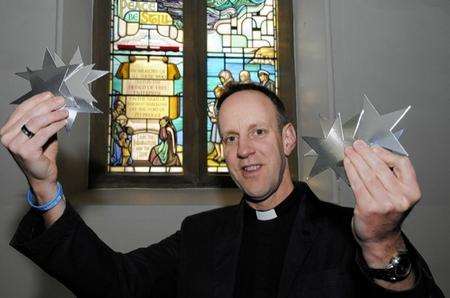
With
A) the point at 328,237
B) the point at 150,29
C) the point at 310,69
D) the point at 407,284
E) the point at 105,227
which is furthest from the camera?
the point at 150,29

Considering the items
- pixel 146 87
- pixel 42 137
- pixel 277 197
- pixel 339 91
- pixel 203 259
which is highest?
pixel 146 87

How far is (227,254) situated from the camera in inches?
63.4

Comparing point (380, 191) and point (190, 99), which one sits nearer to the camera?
point (380, 191)

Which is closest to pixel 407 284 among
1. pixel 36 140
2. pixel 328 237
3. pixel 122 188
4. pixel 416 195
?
pixel 416 195

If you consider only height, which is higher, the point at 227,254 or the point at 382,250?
the point at 382,250

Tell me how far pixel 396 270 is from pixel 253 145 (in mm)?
762

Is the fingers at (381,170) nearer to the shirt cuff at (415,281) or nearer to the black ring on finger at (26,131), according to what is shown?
the shirt cuff at (415,281)

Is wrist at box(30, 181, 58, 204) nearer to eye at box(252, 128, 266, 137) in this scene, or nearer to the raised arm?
the raised arm

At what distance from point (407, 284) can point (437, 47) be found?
2.50 m

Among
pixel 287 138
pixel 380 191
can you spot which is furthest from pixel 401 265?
pixel 287 138

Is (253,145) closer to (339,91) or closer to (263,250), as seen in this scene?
(263,250)

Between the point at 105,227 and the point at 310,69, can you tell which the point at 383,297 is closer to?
A: the point at 105,227

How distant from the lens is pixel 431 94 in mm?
2928

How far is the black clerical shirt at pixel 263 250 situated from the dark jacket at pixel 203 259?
0.24 feet
